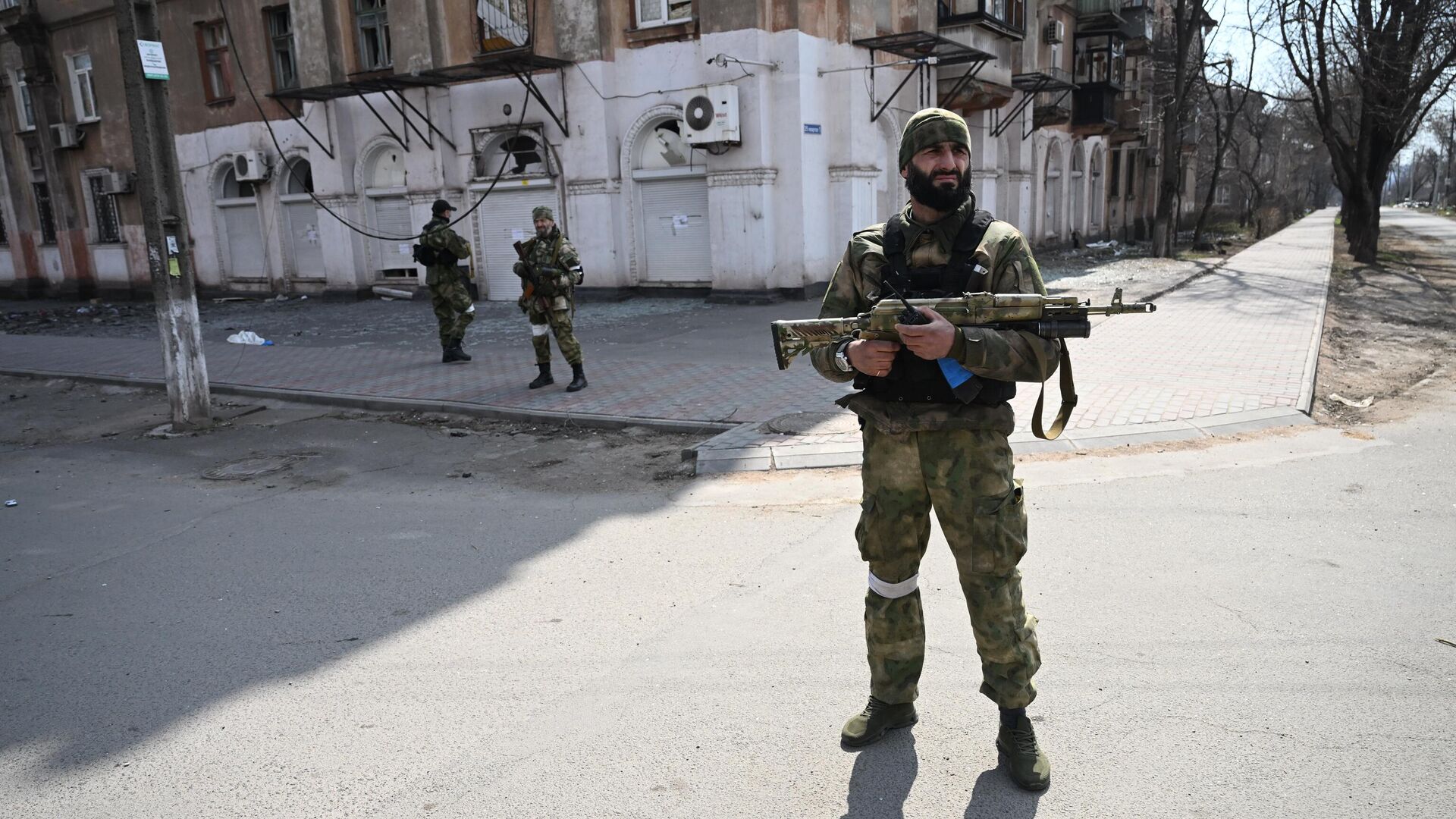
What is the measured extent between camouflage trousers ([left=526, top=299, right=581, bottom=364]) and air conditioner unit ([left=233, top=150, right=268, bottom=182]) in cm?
1571

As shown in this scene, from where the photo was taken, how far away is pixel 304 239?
71.8ft

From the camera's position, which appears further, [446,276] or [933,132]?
[446,276]

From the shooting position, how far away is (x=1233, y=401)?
7.45 m

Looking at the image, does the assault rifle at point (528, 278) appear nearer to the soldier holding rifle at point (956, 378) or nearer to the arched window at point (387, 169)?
the soldier holding rifle at point (956, 378)

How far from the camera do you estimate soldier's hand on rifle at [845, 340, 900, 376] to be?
2.67m

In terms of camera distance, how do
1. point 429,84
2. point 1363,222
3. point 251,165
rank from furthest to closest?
point 1363,222 → point 251,165 → point 429,84

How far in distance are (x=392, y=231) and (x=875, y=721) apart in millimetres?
19895

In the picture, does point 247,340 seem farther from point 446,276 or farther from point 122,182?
point 122,182

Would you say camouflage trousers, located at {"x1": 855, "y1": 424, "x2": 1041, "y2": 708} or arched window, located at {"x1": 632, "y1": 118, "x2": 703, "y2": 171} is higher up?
arched window, located at {"x1": 632, "y1": 118, "x2": 703, "y2": 171}

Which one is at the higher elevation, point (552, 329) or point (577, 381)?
point (552, 329)

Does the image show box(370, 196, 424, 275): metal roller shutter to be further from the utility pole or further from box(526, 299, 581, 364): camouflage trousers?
box(526, 299, 581, 364): camouflage trousers

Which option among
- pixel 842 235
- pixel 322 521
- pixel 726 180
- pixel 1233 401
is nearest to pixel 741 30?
pixel 726 180

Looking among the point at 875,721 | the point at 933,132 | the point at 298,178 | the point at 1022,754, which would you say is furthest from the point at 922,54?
the point at 1022,754

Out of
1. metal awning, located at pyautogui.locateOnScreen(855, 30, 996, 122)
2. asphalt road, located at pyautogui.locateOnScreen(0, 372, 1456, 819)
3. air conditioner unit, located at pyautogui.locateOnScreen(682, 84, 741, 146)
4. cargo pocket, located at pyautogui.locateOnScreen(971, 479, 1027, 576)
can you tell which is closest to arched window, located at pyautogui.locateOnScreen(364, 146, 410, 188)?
air conditioner unit, located at pyautogui.locateOnScreen(682, 84, 741, 146)
